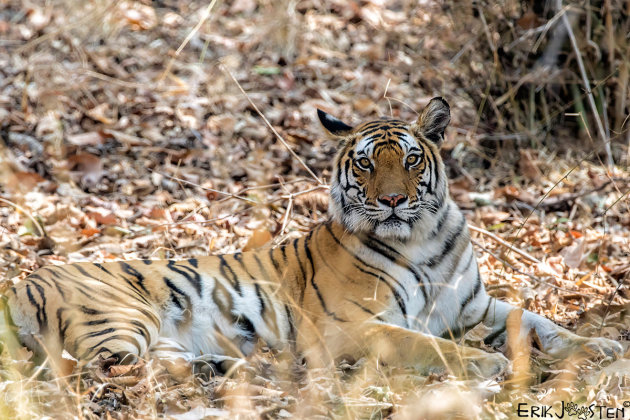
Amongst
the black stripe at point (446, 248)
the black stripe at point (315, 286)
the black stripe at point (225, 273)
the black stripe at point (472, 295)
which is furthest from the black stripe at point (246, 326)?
the black stripe at point (472, 295)

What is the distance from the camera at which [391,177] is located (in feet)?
14.0

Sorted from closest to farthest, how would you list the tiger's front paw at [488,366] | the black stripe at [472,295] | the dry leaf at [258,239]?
the tiger's front paw at [488,366] < the black stripe at [472,295] < the dry leaf at [258,239]

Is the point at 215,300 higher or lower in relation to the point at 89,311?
lower

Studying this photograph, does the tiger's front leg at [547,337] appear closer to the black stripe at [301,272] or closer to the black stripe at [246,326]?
the black stripe at [301,272]

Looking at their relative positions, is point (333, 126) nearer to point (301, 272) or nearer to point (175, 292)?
point (301, 272)

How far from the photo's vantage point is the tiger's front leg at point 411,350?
3.59 metres

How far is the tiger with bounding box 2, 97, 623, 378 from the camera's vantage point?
4.00 meters

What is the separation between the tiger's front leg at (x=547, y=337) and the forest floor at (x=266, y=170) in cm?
14

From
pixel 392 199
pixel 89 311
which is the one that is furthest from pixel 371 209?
pixel 89 311

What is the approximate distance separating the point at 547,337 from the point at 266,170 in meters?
3.55

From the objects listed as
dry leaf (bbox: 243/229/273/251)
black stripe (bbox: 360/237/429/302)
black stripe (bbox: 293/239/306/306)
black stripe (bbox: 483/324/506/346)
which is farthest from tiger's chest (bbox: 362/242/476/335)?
dry leaf (bbox: 243/229/273/251)

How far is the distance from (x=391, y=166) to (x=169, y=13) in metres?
7.14

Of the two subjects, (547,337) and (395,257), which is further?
(395,257)

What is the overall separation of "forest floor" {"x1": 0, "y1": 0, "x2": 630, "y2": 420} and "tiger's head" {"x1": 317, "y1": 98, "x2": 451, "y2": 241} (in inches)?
17.7
